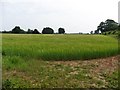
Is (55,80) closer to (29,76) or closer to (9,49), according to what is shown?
(29,76)

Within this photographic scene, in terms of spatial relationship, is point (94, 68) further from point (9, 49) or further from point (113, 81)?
point (9, 49)

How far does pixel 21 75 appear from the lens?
7.63 metres

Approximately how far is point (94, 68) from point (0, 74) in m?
3.02

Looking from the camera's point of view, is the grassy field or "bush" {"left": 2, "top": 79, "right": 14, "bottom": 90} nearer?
"bush" {"left": 2, "top": 79, "right": 14, "bottom": 90}

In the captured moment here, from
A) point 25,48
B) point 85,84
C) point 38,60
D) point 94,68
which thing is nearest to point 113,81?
point 85,84

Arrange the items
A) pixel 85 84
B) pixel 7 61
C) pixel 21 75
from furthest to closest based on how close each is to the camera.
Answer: pixel 7 61 → pixel 21 75 → pixel 85 84

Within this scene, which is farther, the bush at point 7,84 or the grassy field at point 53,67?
the grassy field at point 53,67

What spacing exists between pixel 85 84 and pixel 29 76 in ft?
5.13

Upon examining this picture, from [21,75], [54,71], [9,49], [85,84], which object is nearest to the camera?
[85,84]

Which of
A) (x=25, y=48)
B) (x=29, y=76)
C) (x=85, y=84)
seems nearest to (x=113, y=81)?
(x=85, y=84)

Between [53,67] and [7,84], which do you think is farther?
[53,67]

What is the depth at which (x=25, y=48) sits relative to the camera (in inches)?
423

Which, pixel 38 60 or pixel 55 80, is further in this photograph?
pixel 38 60

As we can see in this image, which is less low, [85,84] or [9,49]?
[9,49]
